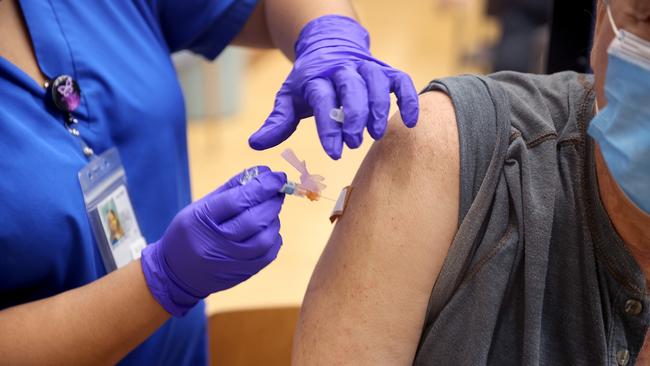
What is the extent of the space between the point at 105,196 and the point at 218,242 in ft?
0.84

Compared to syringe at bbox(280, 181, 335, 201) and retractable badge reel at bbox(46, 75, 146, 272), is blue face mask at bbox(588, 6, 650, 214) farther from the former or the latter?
retractable badge reel at bbox(46, 75, 146, 272)

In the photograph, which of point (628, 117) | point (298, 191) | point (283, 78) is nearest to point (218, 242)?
point (298, 191)

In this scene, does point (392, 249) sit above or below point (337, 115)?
below

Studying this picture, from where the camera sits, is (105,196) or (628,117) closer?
(628,117)

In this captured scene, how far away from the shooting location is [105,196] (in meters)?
1.27

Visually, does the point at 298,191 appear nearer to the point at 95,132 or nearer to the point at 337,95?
the point at 337,95

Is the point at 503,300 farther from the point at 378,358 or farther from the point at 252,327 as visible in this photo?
the point at 252,327

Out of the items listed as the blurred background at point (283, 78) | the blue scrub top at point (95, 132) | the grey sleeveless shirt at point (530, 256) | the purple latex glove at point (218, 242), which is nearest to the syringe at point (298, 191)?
the purple latex glove at point (218, 242)

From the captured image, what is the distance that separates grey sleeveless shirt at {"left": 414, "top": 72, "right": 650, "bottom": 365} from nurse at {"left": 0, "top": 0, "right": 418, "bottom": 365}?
14cm

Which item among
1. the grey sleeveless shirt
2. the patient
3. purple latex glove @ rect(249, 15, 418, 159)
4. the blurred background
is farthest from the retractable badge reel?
the blurred background

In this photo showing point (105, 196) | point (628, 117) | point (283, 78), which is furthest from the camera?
point (283, 78)

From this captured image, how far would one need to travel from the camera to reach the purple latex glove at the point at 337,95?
42.6 inches

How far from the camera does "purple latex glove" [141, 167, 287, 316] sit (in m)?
1.13

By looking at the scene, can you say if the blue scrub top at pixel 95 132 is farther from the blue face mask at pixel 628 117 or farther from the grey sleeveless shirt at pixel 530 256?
the blue face mask at pixel 628 117
